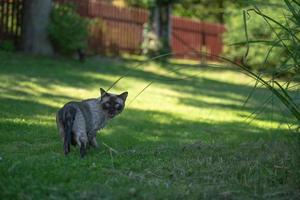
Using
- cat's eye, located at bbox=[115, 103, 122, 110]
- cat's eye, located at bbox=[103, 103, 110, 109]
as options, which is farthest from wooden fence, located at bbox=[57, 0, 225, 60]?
cat's eye, located at bbox=[103, 103, 110, 109]

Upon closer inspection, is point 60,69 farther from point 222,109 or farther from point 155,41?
point 155,41

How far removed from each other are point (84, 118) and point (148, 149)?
1.07 meters

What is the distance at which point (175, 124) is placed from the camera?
1053 cm

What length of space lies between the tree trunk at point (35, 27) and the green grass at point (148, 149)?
108 inches

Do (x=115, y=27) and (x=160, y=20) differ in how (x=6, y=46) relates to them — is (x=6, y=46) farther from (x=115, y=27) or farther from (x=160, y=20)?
(x=160, y=20)

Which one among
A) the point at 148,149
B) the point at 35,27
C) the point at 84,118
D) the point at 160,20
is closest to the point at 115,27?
the point at 160,20

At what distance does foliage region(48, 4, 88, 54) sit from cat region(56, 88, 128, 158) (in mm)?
10534

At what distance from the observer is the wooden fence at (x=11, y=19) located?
1803cm

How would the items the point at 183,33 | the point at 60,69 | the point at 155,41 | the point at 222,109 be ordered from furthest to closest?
the point at 183,33
the point at 155,41
the point at 60,69
the point at 222,109

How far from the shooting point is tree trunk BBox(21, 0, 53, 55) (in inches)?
693

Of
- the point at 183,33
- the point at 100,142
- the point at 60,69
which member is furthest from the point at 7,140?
Answer: the point at 183,33

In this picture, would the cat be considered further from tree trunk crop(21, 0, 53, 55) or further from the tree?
the tree

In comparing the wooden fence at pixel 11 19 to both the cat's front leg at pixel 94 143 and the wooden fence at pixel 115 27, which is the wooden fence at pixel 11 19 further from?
the cat's front leg at pixel 94 143

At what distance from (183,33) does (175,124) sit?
2019 cm
